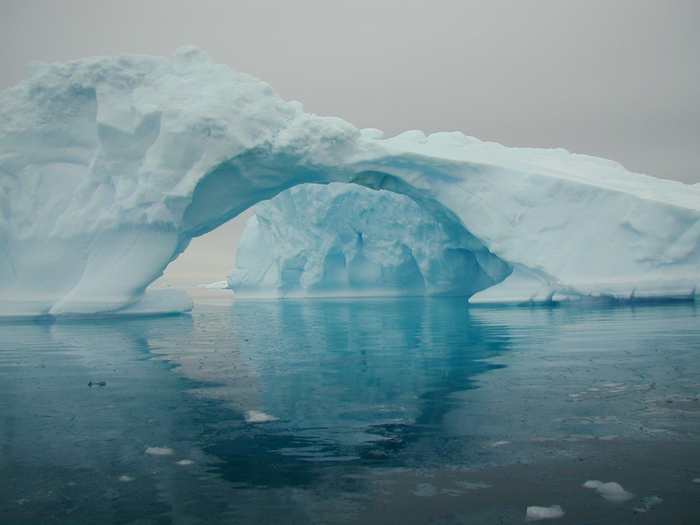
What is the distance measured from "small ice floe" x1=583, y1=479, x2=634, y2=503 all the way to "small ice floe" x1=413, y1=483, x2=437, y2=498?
1.96 feet

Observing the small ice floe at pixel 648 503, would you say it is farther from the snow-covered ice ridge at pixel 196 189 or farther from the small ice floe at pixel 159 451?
the snow-covered ice ridge at pixel 196 189

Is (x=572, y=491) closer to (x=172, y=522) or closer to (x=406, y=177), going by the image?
(x=172, y=522)

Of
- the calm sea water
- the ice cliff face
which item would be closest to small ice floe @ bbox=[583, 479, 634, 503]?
the calm sea water

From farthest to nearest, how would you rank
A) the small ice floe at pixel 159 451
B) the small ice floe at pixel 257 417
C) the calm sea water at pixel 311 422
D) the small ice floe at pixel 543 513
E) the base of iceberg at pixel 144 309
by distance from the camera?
the base of iceberg at pixel 144 309
the small ice floe at pixel 257 417
the small ice floe at pixel 159 451
the calm sea water at pixel 311 422
the small ice floe at pixel 543 513

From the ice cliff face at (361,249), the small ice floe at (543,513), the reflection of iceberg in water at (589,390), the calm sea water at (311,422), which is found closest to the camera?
the small ice floe at (543,513)

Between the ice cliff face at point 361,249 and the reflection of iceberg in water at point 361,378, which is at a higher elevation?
the ice cliff face at point 361,249

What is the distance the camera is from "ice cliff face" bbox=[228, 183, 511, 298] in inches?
797

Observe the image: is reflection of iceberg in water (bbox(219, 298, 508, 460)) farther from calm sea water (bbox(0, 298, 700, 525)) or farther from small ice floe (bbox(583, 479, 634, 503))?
small ice floe (bbox(583, 479, 634, 503))

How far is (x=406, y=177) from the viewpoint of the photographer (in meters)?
14.4

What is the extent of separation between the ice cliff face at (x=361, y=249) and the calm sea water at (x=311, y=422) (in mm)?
12407

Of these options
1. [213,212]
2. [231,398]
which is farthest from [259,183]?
[231,398]

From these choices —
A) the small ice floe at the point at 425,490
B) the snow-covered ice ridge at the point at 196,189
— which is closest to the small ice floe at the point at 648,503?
the small ice floe at the point at 425,490

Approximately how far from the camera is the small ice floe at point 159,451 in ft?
9.39

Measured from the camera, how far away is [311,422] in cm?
339
